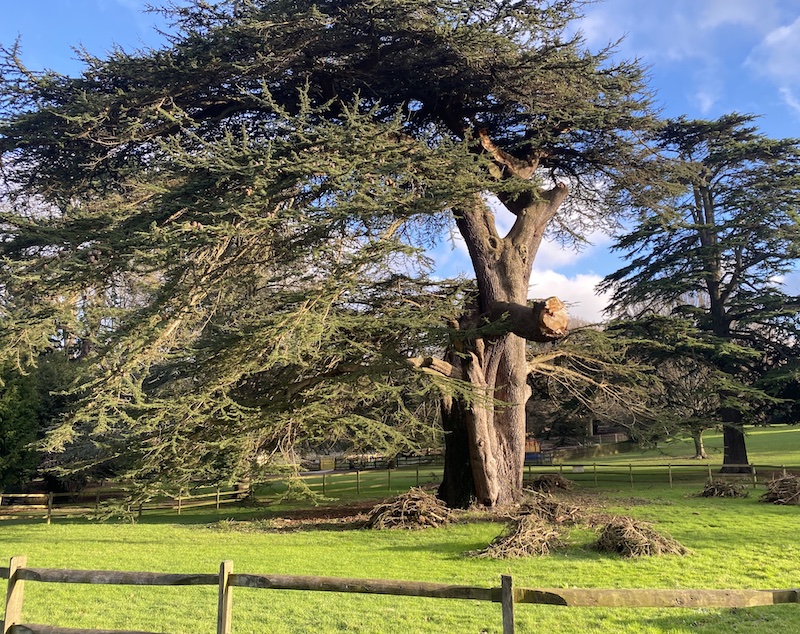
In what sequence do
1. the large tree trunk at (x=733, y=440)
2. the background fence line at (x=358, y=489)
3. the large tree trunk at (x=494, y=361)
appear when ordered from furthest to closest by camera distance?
1. the large tree trunk at (x=733, y=440)
2. the background fence line at (x=358, y=489)
3. the large tree trunk at (x=494, y=361)

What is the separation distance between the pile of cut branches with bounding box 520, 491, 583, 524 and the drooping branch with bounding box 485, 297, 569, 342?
356 centimetres

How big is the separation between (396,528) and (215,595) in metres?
6.60

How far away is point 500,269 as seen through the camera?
15992 mm

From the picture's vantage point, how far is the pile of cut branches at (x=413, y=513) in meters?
14.1

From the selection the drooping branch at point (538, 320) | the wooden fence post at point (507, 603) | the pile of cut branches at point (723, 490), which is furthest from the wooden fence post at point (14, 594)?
the pile of cut branches at point (723, 490)

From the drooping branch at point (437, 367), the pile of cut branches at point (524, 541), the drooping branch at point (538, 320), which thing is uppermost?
the drooping branch at point (538, 320)

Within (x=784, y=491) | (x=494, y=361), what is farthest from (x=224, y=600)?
(x=784, y=491)

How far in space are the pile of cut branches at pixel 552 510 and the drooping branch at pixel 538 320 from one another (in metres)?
3.56

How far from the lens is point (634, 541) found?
9.80 metres

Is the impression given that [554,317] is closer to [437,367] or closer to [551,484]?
[437,367]

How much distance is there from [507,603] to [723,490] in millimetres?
17155

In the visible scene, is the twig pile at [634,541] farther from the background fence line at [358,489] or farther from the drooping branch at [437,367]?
the background fence line at [358,489]

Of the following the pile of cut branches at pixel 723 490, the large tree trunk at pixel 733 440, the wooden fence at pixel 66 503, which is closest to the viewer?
the pile of cut branches at pixel 723 490

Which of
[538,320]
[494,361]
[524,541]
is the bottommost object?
[524,541]
